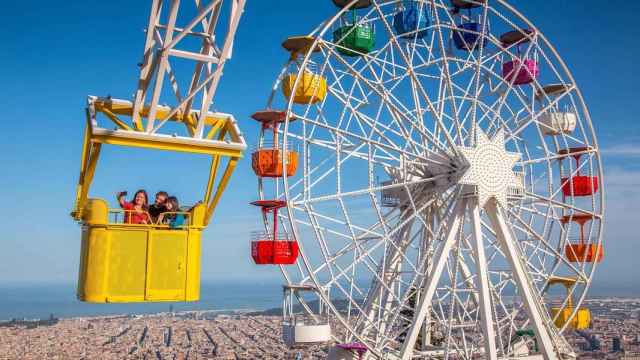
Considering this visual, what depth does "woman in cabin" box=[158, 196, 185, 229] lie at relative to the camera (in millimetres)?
7887

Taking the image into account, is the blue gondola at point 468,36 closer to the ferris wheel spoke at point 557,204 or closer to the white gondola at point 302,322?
the ferris wheel spoke at point 557,204

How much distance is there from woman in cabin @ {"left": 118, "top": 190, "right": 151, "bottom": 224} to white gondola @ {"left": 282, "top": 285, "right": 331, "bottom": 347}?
876 centimetres

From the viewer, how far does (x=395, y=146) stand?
60.2ft

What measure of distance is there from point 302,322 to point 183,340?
8745 centimetres

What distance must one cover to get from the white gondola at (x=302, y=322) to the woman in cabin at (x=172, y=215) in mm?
8459

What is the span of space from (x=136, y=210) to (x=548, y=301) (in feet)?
61.2

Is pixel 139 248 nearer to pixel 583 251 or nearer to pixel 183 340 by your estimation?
pixel 583 251

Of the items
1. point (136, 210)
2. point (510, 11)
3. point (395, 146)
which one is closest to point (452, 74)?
point (510, 11)

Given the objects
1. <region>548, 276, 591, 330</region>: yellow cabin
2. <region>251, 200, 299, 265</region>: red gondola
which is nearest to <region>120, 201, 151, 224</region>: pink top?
<region>251, 200, 299, 265</region>: red gondola

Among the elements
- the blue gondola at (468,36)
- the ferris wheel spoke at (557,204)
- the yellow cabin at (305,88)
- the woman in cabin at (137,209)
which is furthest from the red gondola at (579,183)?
the woman in cabin at (137,209)

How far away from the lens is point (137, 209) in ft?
26.7

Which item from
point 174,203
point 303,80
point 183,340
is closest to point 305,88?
point 303,80

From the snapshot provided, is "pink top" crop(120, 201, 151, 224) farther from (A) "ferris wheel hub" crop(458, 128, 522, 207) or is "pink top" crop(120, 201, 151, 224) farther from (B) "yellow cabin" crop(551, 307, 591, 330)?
(B) "yellow cabin" crop(551, 307, 591, 330)

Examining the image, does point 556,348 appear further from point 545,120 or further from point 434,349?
point 545,120
